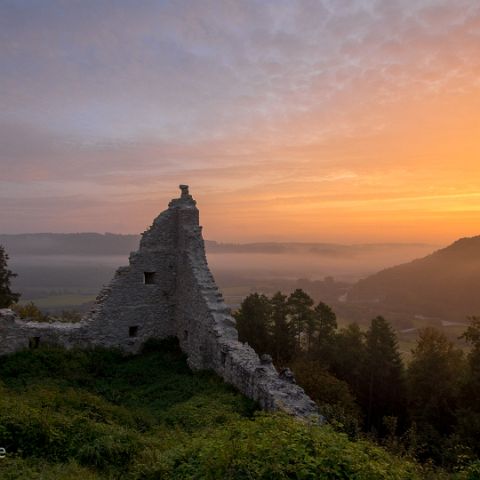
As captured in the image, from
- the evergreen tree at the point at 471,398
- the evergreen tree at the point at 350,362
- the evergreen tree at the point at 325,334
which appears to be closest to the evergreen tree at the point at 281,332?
the evergreen tree at the point at 325,334

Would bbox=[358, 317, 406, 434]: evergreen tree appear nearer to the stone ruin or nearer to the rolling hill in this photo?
the stone ruin

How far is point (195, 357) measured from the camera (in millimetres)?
17656

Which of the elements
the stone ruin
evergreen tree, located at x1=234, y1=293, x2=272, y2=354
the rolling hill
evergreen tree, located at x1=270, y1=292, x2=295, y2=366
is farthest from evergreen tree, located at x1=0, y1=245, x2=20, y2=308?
the rolling hill

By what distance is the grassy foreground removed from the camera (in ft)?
22.7

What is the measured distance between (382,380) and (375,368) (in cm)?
99

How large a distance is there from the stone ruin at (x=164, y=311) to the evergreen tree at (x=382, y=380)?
72.0ft

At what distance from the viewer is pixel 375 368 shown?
122ft

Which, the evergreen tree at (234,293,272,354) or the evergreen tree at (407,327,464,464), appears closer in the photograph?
the evergreen tree at (407,327,464,464)

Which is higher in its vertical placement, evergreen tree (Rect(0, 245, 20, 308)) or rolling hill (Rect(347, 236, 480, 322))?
evergreen tree (Rect(0, 245, 20, 308))

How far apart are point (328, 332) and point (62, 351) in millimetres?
27013

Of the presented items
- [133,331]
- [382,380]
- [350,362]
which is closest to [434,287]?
[350,362]

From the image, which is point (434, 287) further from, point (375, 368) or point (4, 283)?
point (4, 283)

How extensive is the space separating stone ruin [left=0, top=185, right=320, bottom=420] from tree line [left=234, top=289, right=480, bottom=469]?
11931 millimetres

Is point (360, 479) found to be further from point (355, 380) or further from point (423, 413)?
point (355, 380)
